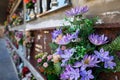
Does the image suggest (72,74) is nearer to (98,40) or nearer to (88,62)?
(88,62)

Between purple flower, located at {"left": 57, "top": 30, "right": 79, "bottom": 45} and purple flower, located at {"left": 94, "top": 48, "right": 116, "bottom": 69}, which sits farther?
purple flower, located at {"left": 57, "top": 30, "right": 79, "bottom": 45}

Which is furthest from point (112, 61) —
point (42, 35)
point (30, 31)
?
point (30, 31)


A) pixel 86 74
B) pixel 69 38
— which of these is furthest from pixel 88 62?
pixel 69 38

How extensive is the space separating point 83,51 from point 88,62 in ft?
0.29

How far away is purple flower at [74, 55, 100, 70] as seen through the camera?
1.07 meters

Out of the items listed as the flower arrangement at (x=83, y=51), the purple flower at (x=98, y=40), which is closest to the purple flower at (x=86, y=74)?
the flower arrangement at (x=83, y=51)

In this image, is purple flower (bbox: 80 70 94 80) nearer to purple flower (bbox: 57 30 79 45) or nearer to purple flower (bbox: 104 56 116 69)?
purple flower (bbox: 104 56 116 69)

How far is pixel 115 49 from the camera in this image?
1.06 m

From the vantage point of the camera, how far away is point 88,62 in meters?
1.08

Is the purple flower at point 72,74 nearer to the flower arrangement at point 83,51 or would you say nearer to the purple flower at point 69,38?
the flower arrangement at point 83,51

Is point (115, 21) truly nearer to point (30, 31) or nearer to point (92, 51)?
point (92, 51)

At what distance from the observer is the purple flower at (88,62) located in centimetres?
107

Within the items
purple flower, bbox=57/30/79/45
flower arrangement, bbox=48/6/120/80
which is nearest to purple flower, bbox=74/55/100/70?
flower arrangement, bbox=48/6/120/80

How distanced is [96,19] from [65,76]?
12.5 inches
